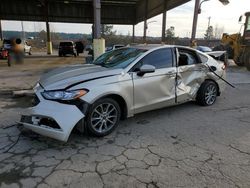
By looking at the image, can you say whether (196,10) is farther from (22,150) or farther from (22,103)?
(22,150)

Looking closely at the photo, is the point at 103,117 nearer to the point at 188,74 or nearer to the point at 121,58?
the point at 121,58

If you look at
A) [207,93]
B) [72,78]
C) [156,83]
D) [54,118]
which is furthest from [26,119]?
[207,93]

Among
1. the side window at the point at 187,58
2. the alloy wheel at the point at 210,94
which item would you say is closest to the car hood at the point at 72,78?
the side window at the point at 187,58

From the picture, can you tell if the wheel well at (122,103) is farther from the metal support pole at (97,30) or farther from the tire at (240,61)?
the tire at (240,61)

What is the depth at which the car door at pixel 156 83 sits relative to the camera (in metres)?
4.21

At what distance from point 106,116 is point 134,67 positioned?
105 cm

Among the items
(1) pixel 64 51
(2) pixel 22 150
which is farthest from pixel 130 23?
(2) pixel 22 150

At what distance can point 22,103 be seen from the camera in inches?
226

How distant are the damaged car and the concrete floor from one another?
1.05ft

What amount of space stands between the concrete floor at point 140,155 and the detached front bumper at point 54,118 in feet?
1.04

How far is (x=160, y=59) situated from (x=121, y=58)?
811mm

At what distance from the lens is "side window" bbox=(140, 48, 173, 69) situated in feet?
14.6

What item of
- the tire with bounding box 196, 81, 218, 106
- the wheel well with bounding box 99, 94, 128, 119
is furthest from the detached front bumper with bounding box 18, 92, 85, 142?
the tire with bounding box 196, 81, 218, 106

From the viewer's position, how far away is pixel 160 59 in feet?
15.3
